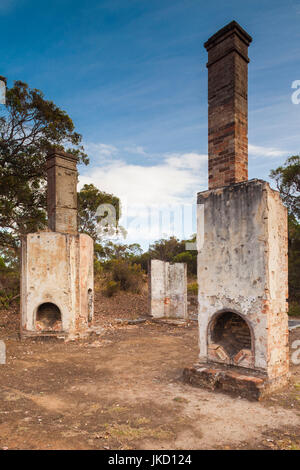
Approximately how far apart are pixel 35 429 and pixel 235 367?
314 cm

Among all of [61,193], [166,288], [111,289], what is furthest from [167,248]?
[61,193]

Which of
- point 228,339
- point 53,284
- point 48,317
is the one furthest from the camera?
point 48,317

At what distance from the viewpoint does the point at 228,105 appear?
5.44m

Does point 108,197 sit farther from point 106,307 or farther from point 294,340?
point 294,340

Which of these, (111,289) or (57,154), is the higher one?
(57,154)

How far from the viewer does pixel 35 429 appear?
3836 millimetres

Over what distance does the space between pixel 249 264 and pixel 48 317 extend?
21.8ft

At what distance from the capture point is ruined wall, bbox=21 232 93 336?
29.3ft

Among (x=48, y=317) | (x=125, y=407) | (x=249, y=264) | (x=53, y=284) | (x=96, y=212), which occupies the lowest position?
(x=125, y=407)

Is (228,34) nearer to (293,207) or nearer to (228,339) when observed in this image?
(228,339)

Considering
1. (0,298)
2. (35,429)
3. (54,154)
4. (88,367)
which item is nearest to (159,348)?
(88,367)

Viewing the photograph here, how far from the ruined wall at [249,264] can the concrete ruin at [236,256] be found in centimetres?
2

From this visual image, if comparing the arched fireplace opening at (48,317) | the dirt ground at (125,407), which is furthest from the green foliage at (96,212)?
the dirt ground at (125,407)
